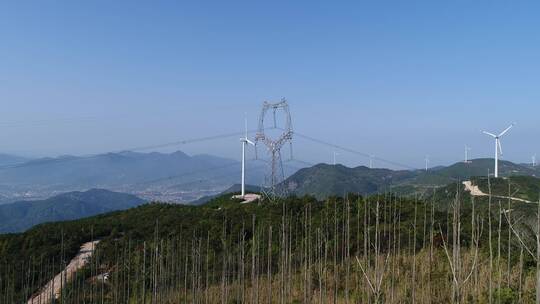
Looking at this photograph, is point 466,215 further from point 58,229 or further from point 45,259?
point 58,229

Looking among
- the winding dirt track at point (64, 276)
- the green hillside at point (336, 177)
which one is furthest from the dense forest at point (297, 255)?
the green hillside at point (336, 177)

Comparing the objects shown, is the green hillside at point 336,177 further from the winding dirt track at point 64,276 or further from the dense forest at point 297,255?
the winding dirt track at point 64,276

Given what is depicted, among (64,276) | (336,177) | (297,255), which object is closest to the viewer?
(297,255)

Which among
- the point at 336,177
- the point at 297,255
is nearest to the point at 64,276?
the point at 297,255

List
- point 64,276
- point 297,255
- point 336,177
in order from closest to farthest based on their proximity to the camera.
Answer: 1. point 297,255
2. point 64,276
3. point 336,177

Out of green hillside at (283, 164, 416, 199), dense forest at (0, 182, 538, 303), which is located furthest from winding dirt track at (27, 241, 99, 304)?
green hillside at (283, 164, 416, 199)

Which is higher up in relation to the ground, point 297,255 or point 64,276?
point 297,255

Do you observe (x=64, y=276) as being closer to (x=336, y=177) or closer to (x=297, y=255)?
(x=297, y=255)
